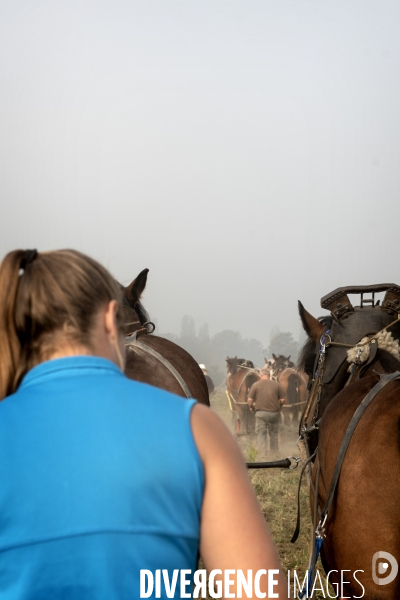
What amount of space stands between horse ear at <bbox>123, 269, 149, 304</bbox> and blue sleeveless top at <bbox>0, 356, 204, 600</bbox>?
3.68 meters

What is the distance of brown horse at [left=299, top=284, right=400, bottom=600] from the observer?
3.24 m

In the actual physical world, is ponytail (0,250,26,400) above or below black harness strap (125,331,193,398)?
above

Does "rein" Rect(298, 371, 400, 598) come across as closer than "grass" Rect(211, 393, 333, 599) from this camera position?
Yes

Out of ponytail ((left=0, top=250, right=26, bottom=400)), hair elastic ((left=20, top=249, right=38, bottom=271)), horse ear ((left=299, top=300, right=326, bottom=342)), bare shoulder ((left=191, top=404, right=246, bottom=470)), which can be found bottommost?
horse ear ((left=299, top=300, right=326, bottom=342))

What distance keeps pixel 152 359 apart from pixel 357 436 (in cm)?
179

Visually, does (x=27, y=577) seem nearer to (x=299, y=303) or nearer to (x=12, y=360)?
(x=12, y=360)

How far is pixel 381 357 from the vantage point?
169 inches

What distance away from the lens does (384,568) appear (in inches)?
126

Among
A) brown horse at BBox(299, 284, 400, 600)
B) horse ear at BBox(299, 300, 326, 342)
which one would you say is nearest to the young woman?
brown horse at BBox(299, 284, 400, 600)

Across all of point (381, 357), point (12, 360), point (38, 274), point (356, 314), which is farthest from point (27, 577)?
point (356, 314)

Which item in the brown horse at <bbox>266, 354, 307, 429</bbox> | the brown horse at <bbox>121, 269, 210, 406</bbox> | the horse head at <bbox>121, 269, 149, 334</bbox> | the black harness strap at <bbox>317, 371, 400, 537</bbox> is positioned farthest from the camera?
the brown horse at <bbox>266, 354, 307, 429</bbox>

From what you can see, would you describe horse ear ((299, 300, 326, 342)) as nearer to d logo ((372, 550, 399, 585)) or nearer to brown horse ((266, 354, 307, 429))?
d logo ((372, 550, 399, 585))

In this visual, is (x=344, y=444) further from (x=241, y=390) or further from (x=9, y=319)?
(x=241, y=390)

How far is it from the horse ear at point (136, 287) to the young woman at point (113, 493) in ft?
11.8
